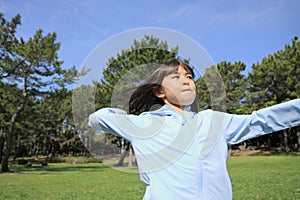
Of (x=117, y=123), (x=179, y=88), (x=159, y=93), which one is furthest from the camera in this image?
(x=159, y=93)

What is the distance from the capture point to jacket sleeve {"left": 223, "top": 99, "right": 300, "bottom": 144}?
1.45 meters

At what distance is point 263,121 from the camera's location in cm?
149

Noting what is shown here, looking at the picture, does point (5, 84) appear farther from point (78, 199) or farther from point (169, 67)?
point (169, 67)

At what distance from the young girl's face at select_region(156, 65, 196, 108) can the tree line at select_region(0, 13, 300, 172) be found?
10 cm

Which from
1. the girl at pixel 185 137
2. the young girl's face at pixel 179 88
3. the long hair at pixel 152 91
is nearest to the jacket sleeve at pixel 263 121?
the girl at pixel 185 137

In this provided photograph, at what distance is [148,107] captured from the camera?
77.6 inches

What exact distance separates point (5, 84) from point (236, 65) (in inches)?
979

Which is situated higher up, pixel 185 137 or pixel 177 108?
pixel 177 108

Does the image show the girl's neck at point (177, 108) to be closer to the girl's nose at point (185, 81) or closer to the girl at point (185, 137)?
the girl at point (185, 137)

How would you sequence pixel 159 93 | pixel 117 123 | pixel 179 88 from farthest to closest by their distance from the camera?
pixel 159 93, pixel 179 88, pixel 117 123

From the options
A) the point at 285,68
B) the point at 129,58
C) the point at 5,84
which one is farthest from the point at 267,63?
the point at 129,58

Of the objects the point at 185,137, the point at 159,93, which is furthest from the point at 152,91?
the point at 185,137

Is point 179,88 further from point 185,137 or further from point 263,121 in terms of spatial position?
point 263,121

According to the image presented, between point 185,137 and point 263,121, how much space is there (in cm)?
38
